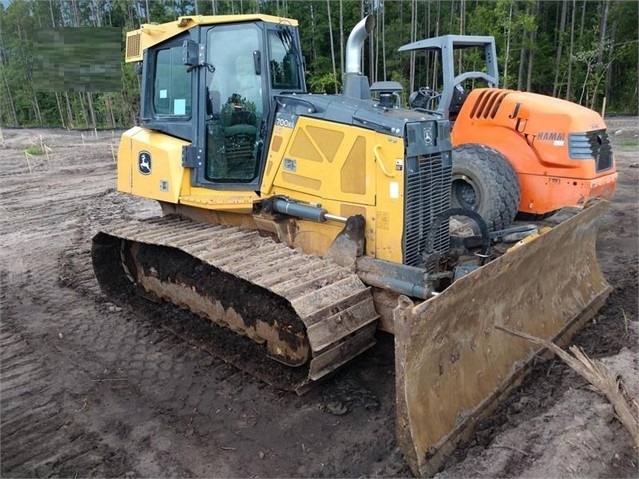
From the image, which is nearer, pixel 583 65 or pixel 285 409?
pixel 285 409

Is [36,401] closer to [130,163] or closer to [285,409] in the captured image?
[285,409]

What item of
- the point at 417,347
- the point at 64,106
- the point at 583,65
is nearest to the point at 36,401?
the point at 417,347

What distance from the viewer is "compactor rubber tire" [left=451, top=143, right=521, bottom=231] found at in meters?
5.79

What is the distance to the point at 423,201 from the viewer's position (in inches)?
158

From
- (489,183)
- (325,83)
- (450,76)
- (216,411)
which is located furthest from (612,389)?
(325,83)

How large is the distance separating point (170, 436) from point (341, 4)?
3417 centimetres

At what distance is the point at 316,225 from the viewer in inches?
167

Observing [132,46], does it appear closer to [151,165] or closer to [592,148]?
[151,165]

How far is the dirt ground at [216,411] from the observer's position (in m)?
3.07

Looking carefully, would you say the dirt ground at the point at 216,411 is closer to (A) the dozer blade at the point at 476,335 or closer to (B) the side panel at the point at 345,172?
(A) the dozer blade at the point at 476,335

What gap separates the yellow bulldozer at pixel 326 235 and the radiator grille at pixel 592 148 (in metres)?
1.05

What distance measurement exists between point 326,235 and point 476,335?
140 cm

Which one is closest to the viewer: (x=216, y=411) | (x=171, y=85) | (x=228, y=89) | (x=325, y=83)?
(x=216, y=411)

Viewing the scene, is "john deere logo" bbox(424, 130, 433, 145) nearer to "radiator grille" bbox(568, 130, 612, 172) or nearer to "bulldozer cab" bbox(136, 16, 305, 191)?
"bulldozer cab" bbox(136, 16, 305, 191)
